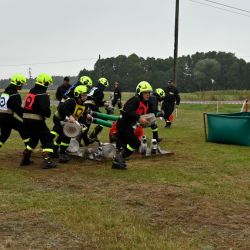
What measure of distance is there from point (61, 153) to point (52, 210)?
4341 mm

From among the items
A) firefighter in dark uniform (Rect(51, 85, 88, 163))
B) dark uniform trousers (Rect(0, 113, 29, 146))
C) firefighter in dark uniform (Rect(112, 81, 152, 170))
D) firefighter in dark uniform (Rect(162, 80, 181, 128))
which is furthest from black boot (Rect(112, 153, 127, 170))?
firefighter in dark uniform (Rect(162, 80, 181, 128))

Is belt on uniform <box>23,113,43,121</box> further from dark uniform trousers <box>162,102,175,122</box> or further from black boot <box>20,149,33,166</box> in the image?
dark uniform trousers <box>162,102,175,122</box>

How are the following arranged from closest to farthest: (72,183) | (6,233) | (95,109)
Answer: (6,233)
(72,183)
(95,109)

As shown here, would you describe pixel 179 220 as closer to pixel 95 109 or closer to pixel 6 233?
pixel 6 233

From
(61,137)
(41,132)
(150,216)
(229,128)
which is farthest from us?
(229,128)

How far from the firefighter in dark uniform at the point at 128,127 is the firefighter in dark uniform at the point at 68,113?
116 cm

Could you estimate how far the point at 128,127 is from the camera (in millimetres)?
10195

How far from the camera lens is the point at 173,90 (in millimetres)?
19828

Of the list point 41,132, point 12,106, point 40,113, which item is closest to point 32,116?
point 40,113

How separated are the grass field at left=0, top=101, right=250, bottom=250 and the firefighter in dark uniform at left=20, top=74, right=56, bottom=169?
55 cm

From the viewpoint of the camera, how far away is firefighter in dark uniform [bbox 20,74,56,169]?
1009cm

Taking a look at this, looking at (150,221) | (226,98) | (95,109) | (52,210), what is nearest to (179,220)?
(150,221)

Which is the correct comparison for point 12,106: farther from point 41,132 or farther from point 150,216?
point 150,216

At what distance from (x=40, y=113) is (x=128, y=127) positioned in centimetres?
199
